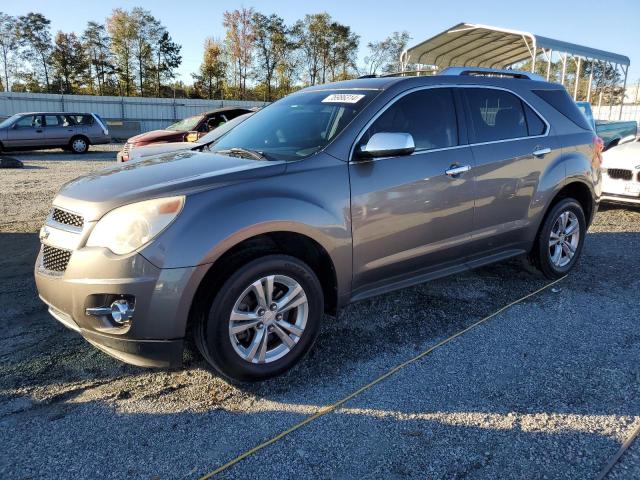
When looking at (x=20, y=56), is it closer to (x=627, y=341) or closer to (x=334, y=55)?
(x=334, y=55)

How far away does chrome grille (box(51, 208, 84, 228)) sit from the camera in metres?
2.87

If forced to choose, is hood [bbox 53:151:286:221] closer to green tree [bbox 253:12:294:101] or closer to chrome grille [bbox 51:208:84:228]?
chrome grille [bbox 51:208:84:228]

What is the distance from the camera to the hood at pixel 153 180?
110 inches

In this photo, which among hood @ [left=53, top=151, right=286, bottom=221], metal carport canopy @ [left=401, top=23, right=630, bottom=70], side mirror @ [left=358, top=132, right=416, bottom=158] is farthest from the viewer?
metal carport canopy @ [left=401, top=23, right=630, bottom=70]

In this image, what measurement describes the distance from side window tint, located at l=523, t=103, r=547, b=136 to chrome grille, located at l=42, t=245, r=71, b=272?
3771 mm

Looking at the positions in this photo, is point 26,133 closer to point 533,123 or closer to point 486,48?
point 486,48

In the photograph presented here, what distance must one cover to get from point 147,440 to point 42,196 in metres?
8.37

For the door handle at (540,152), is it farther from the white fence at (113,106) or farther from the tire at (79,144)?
the white fence at (113,106)

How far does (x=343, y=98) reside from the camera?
377 centimetres

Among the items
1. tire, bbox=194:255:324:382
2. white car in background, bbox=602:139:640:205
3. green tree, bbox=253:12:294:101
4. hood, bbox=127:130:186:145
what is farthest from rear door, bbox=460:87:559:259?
green tree, bbox=253:12:294:101

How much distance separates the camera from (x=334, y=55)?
53656 mm

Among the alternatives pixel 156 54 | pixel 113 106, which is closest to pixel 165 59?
pixel 156 54

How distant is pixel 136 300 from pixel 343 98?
2.10 m

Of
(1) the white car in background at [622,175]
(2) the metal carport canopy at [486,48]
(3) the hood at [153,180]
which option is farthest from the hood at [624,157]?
(3) the hood at [153,180]
